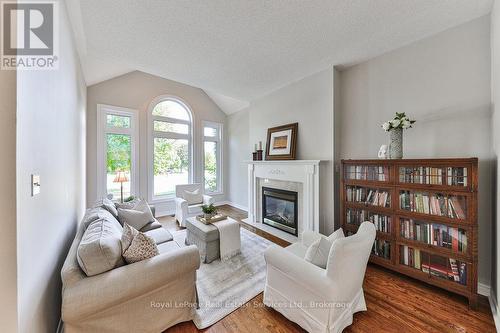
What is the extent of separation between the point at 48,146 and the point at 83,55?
7.46ft

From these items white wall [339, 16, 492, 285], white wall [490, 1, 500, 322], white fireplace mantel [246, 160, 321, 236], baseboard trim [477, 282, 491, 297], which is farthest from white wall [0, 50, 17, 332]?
baseboard trim [477, 282, 491, 297]

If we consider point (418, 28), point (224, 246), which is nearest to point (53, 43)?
point (224, 246)

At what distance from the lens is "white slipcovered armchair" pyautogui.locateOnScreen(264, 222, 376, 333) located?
A: 1331mm

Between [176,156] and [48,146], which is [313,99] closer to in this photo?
[48,146]

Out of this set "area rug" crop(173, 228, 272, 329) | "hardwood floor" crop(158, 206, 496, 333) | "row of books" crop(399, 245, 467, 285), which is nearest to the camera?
"hardwood floor" crop(158, 206, 496, 333)

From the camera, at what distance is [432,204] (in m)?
1.97

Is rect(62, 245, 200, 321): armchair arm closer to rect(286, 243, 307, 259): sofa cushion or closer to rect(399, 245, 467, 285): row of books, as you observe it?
rect(286, 243, 307, 259): sofa cushion

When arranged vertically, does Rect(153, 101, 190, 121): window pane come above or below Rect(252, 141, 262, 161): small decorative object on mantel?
above

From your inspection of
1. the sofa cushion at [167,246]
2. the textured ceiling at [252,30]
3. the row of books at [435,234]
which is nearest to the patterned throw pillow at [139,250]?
the sofa cushion at [167,246]

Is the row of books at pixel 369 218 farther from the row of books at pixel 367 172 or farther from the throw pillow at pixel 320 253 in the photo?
the throw pillow at pixel 320 253

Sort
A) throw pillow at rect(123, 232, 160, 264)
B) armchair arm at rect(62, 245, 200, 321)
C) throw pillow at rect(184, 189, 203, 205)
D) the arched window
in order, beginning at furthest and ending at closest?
1. the arched window
2. throw pillow at rect(184, 189, 203, 205)
3. throw pillow at rect(123, 232, 160, 264)
4. armchair arm at rect(62, 245, 200, 321)

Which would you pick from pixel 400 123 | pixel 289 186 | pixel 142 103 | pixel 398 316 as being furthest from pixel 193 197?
pixel 400 123

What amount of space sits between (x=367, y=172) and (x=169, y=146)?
454 cm

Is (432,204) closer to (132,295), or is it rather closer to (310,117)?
(310,117)
